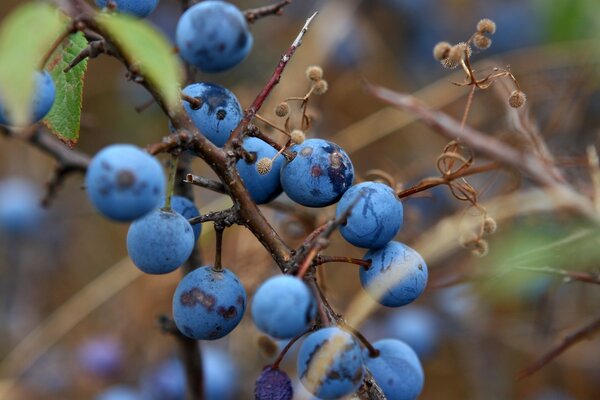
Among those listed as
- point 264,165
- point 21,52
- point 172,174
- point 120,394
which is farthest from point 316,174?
point 120,394

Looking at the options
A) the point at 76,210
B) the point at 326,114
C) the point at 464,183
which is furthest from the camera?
the point at 76,210

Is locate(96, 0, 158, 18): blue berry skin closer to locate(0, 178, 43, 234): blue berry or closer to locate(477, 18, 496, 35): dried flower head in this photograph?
locate(477, 18, 496, 35): dried flower head

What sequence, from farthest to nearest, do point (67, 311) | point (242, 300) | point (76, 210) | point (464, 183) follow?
1. point (76, 210)
2. point (67, 311)
3. point (464, 183)
4. point (242, 300)

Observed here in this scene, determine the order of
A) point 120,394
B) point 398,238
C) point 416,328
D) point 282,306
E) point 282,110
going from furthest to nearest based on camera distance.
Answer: point 416,328, point 120,394, point 398,238, point 282,110, point 282,306

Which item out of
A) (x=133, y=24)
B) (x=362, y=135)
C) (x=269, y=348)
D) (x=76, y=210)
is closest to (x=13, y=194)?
(x=76, y=210)

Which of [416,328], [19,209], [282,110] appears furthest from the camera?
[19,209]

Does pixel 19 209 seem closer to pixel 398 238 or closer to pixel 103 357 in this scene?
pixel 103 357

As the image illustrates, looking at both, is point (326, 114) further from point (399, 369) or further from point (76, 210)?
point (399, 369)
